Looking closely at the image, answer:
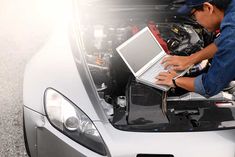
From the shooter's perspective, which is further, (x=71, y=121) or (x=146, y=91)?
(x=146, y=91)

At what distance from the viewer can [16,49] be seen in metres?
4.86

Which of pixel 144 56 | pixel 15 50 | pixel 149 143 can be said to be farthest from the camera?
pixel 15 50

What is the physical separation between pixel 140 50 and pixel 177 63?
264 millimetres

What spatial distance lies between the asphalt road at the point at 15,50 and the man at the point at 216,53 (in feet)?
3.81

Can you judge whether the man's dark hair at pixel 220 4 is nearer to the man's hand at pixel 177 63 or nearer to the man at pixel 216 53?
the man at pixel 216 53

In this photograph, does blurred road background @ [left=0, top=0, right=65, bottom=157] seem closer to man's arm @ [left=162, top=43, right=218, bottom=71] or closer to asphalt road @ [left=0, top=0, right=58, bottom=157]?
asphalt road @ [left=0, top=0, right=58, bottom=157]

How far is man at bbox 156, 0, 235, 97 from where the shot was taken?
2.09 meters

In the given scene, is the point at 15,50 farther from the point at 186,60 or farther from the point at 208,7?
the point at 208,7

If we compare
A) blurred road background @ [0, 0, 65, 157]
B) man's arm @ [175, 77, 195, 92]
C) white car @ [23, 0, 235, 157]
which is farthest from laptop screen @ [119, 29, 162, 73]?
blurred road background @ [0, 0, 65, 157]

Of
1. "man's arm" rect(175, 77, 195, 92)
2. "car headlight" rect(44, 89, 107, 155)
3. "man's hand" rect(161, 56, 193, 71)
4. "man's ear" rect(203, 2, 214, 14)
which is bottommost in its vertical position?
"car headlight" rect(44, 89, 107, 155)

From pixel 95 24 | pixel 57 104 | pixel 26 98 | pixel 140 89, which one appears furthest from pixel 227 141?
pixel 95 24

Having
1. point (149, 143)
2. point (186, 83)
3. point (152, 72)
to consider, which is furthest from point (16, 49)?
point (149, 143)

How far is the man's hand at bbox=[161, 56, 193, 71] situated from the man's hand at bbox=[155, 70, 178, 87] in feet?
0.17

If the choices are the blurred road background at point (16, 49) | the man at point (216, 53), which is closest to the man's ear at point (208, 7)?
the man at point (216, 53)
